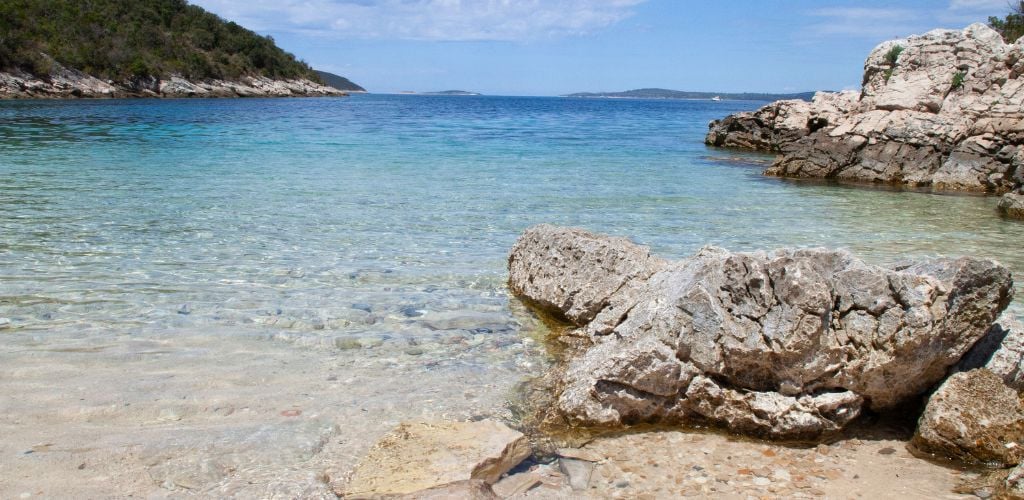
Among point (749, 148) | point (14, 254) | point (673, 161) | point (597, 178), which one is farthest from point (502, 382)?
point (749, 148)

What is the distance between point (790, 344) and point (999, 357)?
138cm

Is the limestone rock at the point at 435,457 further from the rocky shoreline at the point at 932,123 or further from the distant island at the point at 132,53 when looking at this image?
the distant island at the point at 132,53

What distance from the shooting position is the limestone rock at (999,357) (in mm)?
4340

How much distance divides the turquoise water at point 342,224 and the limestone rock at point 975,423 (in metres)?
3.21

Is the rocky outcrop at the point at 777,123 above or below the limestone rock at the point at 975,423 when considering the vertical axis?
above

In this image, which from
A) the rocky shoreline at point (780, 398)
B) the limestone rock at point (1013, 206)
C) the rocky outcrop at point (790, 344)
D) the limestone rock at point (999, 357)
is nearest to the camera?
the rocky shoreline at point (780, 398)

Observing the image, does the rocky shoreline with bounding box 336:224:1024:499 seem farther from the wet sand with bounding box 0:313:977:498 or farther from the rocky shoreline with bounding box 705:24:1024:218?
the rocky shoreline with bounding box 705:24:1024:218

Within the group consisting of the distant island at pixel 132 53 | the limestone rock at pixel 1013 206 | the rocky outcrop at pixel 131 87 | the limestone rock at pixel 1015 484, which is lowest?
the limestone rock at pixel 1015 484

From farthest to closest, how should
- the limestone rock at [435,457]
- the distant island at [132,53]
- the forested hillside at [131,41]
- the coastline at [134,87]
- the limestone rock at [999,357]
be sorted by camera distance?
1. the forested hillside at [131,41]
2. the distant island at [132,53]
3. the coastline at [134,87]
4. the limestone rock at [999,357]
5. the limestone rock at [435,457]

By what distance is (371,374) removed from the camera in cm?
504

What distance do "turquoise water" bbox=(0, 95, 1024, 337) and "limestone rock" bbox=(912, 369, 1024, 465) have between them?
10.5 feet

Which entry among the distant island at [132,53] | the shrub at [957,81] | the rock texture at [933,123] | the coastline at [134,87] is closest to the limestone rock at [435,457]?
the rock texture at [933,123]

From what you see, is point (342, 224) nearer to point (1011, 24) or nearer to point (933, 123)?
point (933, 123)

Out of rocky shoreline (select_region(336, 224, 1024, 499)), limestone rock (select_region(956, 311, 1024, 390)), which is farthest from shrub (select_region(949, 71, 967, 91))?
limestone rock (select_region(956, 311, 1024, 390))
